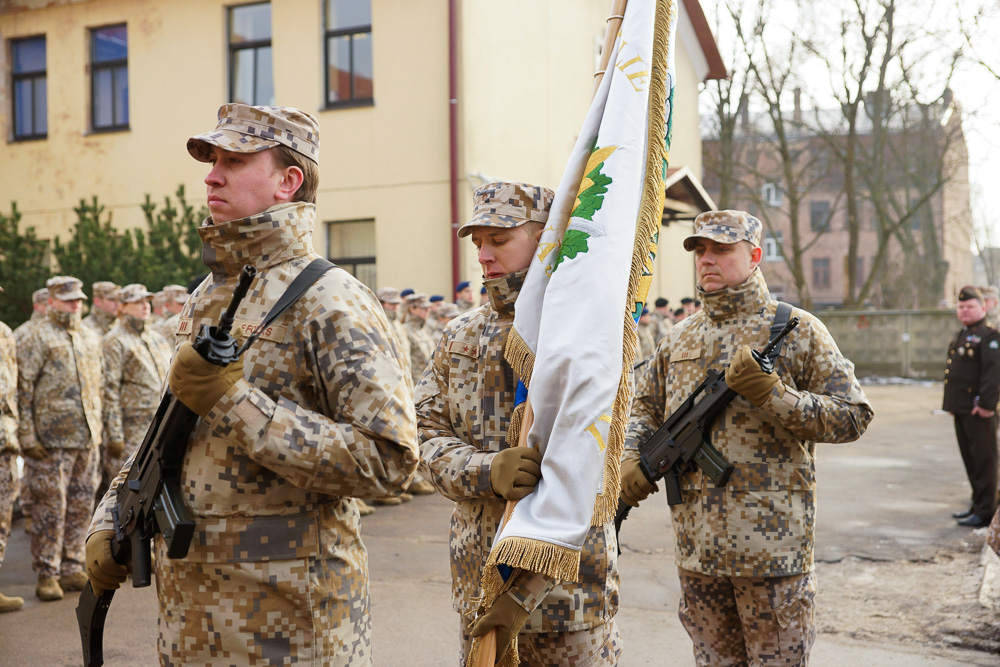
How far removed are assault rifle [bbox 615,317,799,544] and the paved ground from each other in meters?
1.67

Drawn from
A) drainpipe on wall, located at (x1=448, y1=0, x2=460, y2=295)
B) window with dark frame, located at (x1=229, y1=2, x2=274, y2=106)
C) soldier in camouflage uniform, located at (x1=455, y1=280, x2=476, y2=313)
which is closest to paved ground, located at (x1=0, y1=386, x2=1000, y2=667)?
soldier in camouflage uniform, located at (x1=455, y1=280, x2=476, y2=313)

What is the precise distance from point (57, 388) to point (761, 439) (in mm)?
5329

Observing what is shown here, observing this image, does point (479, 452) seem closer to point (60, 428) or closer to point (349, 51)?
point (60, 428)

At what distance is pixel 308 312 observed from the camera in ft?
8.04

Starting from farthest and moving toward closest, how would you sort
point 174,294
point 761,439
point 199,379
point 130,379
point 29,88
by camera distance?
point 29,88
point 174,294
point 130,379
point 761,439
point 199,379

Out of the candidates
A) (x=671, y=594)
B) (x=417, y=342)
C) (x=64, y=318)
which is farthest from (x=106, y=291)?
(x=671, y=594)

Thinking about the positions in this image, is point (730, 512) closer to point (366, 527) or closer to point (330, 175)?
point (366, 527)

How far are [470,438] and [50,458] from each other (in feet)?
15.9

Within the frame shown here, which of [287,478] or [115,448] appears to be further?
[115,448]

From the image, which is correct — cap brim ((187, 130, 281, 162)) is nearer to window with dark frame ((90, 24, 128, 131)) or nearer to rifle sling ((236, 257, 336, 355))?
rifle sling ((236, 257, 336, 355))

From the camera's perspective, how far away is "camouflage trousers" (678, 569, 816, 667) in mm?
3646

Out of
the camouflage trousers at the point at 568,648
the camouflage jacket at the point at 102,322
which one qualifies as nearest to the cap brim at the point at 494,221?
the camouflage trousers at the point at 568,648

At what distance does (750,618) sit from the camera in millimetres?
3711

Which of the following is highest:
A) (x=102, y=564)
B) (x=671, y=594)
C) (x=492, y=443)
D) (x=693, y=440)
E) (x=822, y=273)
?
(x=822, y=273)
